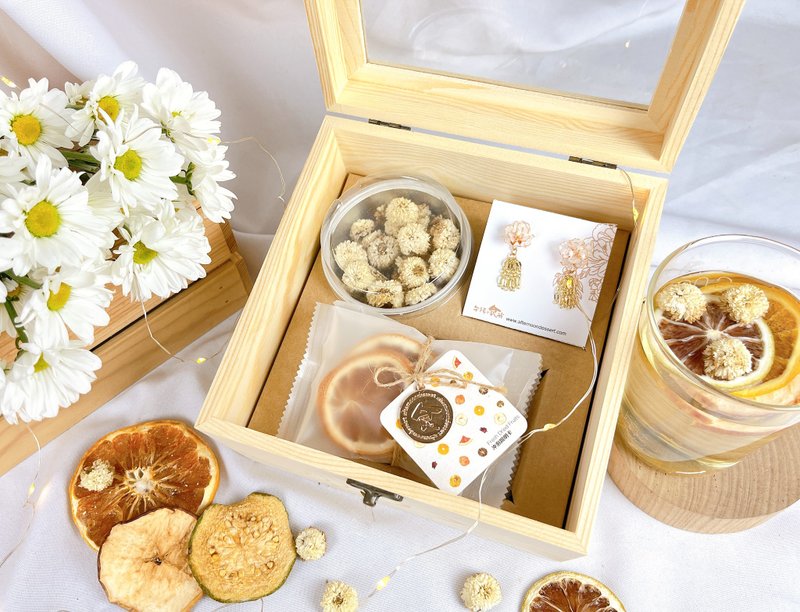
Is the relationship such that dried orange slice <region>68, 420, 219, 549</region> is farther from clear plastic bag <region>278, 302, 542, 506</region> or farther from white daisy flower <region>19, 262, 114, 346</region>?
white daisy flower <region>19, 262, 114, 346</region>

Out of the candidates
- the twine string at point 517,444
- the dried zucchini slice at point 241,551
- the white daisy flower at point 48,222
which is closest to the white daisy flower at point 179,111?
the white daisy flower at point 48,222

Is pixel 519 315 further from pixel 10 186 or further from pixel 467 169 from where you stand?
pixel 10 186

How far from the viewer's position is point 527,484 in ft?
2.34

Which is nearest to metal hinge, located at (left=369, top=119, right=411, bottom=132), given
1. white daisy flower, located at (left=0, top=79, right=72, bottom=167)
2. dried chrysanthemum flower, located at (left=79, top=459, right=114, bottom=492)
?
white daisy flower, located at (left=0, top=79, right=72, bottom=167)

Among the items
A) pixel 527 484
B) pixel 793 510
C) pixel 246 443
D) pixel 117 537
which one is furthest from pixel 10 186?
pixel 793 510

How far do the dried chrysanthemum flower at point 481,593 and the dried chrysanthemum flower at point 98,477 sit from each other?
1.48ft

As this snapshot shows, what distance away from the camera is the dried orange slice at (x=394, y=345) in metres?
0.75

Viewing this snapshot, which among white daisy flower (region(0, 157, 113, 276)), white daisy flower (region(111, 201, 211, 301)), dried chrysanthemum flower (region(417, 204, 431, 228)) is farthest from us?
dried chrysanthemum flower (region(417, 204, 431, 228))

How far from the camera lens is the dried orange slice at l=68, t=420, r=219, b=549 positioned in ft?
2.66

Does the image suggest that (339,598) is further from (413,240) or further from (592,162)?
(592,162)

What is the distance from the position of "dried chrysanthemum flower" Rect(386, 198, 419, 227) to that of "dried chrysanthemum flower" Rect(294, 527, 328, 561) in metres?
0.38

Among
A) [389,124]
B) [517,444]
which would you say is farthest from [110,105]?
[517,444]

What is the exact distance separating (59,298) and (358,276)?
0.33 metres

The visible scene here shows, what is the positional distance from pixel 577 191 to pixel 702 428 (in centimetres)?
30
